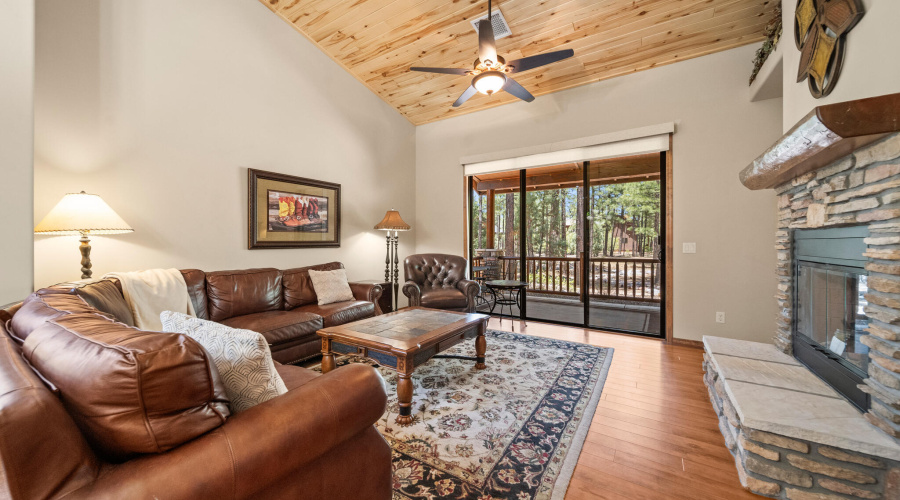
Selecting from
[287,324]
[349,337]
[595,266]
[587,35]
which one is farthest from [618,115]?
[287,324]

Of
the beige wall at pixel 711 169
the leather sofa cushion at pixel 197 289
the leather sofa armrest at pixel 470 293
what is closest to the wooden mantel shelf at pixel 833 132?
the beige wall at pixel 711 169

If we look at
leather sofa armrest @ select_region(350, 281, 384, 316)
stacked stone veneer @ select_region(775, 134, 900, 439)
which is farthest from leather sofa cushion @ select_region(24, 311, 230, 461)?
leather sofa armrest @ select_region(350, 281, 384, 316)

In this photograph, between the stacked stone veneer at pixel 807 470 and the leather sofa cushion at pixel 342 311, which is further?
the leather sofa cushion at pixel 342 311

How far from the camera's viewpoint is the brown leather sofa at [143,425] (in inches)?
24.5

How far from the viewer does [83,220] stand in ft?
7.02

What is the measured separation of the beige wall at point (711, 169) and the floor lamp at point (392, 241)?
2.47 meters

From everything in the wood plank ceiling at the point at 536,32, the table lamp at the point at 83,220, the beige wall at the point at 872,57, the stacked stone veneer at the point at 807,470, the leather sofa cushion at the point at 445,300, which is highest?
the wood plank ceiling at the point at 536,32

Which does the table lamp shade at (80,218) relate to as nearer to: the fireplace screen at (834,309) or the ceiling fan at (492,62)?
the ceiling fan at (492,62)

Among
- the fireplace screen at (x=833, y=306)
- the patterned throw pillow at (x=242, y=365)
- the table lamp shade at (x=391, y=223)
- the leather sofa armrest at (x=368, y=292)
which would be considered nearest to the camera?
the patterned throw pillow at (x=242, y=365)

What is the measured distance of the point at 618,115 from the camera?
3.88m

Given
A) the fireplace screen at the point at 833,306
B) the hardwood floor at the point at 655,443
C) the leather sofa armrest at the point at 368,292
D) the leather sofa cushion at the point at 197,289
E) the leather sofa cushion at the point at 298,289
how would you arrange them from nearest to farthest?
the hardwood floor at the point at 655,443 < the fireplace screen at the point at 833,306 < the leather sofa cushion at the point at 197,289 < the leather sofa cushion at the point at 298,289 < the leather sofa armrest at the point at 368,292

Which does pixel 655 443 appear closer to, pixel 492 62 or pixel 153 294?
pixel 492 62

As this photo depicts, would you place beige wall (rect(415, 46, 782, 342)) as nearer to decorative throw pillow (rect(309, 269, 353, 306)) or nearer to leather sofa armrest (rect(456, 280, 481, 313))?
leather sofa armrest (rect(456, 280, 481, 313))

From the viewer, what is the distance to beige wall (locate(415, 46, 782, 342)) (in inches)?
127
